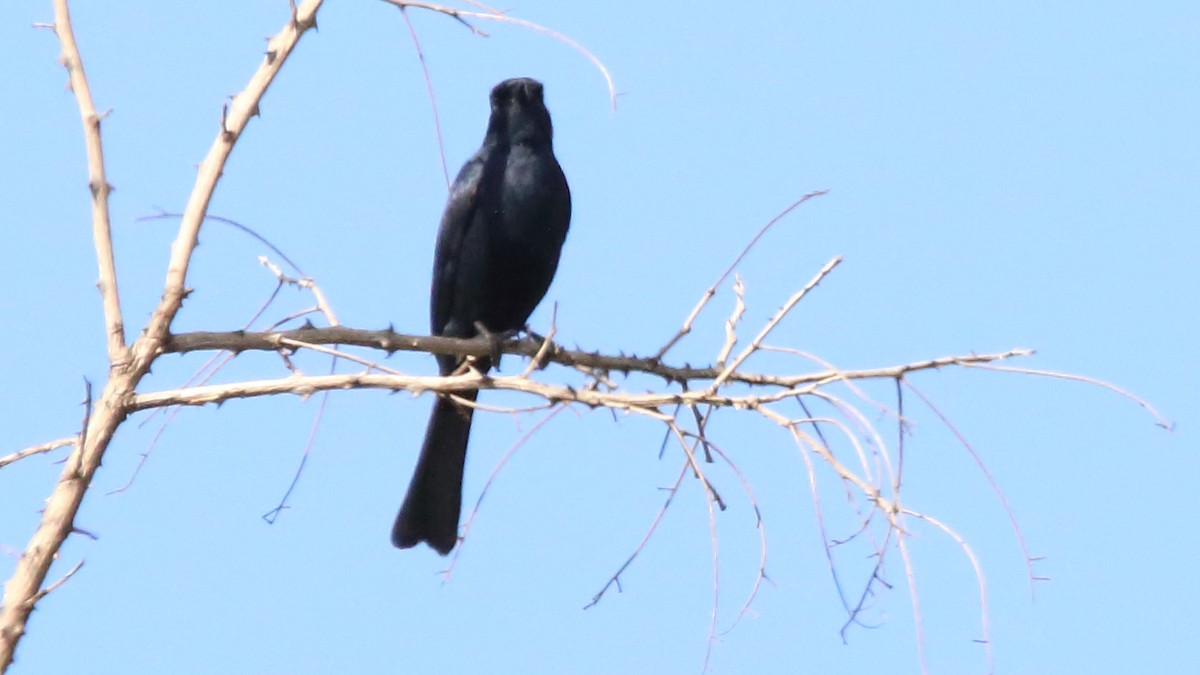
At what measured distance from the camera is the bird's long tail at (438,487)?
4730mm

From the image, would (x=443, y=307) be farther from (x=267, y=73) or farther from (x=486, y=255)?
(x=267, y=73)

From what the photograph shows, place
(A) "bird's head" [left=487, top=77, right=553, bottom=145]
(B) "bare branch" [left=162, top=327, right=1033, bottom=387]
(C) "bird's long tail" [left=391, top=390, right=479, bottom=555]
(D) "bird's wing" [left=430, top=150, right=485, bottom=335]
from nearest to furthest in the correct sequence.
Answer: (B) "bare branch" [left=162, top=327, right=1033, bottom=387], (C) "bird's long tail" [left=391, top=390, right=479, bottom=555], (D) "bird's wing" [left=430, top=150, right=485, bottom=335], (A) "bird's head" [left=487, top=77, right=553, bottom=145]

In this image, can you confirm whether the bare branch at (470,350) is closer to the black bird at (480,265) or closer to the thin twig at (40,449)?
the thin twig at (40,449)

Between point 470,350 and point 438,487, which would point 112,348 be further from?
point 438,487

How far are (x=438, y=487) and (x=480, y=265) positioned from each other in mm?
751

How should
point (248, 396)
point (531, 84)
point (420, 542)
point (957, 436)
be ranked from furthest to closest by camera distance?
point (531, 84) → point (420, 542) → point (248, 396) → point (957, 436)

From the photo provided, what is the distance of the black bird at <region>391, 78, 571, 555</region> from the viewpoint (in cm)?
477

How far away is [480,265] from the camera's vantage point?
15.9 feet

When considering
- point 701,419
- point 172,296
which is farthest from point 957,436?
point 172,296

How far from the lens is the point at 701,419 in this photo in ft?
9.61

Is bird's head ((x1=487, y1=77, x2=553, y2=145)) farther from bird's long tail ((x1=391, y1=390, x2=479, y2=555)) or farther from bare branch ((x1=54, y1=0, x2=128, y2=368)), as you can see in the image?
bare branch ((x1=54, y1=0, x2=128, y2=368))

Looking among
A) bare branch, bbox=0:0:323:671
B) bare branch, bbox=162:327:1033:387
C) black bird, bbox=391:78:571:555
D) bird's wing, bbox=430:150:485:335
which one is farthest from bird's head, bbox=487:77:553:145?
bare branch, bbox=0:0:323:671

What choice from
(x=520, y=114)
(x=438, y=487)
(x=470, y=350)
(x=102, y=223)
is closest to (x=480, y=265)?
(x=520, y=114)

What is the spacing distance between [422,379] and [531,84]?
8.42ft
